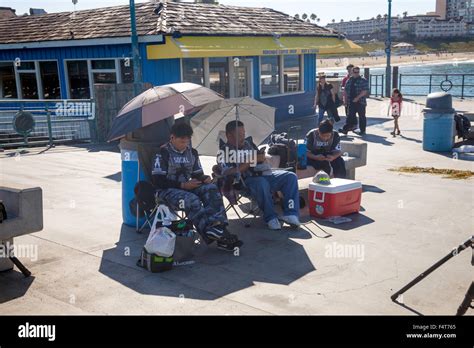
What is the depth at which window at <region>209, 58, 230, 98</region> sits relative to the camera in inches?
751

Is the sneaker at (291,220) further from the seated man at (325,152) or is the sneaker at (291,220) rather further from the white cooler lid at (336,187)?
the seated man at (325,152)

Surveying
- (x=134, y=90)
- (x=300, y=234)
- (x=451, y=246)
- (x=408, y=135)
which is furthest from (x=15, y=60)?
(x=451, y=246)

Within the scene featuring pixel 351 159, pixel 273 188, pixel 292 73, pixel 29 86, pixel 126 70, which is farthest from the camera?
pixel 292 73

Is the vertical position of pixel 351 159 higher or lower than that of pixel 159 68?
lower

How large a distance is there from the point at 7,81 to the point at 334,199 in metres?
17.7

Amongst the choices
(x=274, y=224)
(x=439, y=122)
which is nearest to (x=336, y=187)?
(x=274, y=224)

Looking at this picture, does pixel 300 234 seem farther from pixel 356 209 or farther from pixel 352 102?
pixel 352 102

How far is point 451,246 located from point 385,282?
5.03 ft

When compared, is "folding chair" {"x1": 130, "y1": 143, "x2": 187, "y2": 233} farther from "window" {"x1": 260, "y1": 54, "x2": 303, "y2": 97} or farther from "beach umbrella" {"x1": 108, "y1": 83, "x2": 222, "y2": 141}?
"window" {"x1": 260, "y1": 54, "x2": 303, "y2": 97}

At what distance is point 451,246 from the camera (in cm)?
679

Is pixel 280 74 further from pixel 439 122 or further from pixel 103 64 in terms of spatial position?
pixel 439 122

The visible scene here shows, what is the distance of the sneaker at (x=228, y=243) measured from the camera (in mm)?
6688

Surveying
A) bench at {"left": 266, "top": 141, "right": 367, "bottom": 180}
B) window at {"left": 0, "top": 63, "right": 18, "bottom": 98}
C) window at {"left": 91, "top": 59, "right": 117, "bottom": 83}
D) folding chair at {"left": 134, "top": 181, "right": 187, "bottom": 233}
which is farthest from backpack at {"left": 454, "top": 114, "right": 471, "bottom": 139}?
window at {"left": 0, "top": 63, "right": 18, "bottom": 98}

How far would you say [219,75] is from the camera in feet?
63.7
